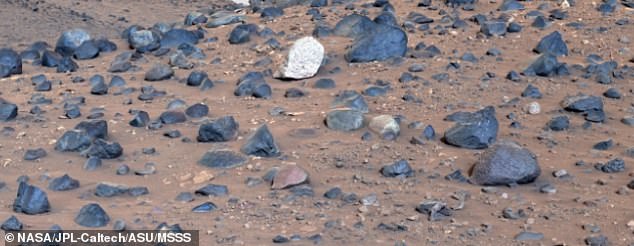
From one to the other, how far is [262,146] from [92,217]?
34.1 inches

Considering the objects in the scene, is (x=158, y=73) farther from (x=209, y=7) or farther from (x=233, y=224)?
(x=209, y=7)

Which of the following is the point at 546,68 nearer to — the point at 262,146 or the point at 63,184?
the point at 262,146

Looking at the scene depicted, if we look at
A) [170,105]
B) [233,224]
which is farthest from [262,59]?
[233,224]

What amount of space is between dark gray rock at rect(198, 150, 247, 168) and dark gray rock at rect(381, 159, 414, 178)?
56cm

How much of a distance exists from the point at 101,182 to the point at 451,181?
4.34ft

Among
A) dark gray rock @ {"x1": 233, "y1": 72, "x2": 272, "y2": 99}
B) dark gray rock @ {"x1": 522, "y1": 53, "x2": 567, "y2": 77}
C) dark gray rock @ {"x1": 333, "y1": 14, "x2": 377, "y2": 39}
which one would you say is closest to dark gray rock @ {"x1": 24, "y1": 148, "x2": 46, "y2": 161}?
dark gray rock @ {"x1": 233, "y1": 72, "x2": 272, "y2": 99}

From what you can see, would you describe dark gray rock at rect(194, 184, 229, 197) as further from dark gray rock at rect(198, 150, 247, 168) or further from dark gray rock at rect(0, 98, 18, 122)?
dark gray rock at rect(0, 98, 18, 122)

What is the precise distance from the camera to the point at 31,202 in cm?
326

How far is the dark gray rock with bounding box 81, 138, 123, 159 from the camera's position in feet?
12.6

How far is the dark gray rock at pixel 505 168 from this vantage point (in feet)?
11.6

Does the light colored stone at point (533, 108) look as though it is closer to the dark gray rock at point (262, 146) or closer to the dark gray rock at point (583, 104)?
the dark gray rock at point (583, 104)

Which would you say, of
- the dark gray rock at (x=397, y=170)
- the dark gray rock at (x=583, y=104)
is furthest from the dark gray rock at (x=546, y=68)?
the dark gray rock at (x=397, y=170)

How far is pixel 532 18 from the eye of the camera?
5.82m

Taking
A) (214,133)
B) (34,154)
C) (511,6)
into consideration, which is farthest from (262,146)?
(511,6)
